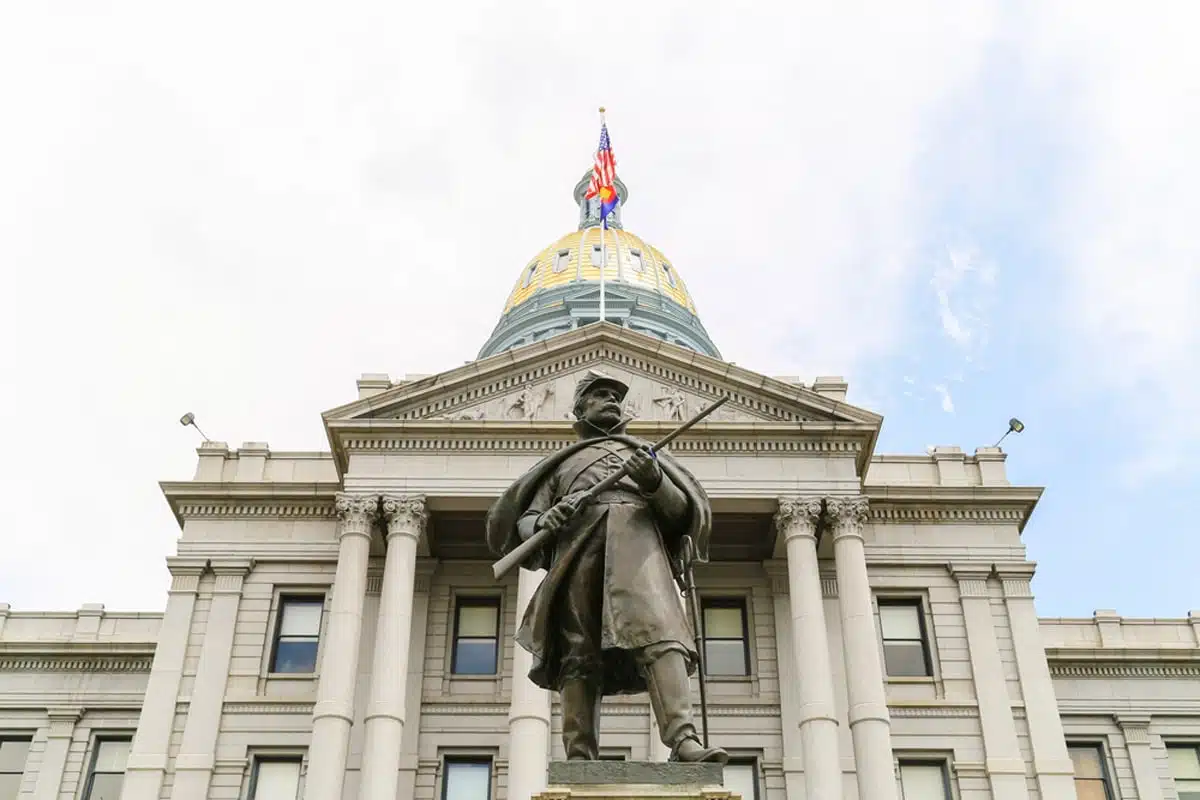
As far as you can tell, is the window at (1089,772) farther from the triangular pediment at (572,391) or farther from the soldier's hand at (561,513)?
the soldier's hand at (561,513)

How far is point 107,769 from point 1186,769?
28919 mm

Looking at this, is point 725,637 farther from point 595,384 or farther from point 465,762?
point 595,384

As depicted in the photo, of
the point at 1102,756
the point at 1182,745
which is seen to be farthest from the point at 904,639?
the point at 1182,745

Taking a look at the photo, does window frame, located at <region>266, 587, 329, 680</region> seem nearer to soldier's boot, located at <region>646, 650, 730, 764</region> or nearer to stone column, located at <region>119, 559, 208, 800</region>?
stone column, located at <region>119, 559, 208, 800</region>

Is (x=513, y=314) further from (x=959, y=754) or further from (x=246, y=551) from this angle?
(x=959, y=754)

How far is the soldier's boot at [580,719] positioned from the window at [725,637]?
25.5 metres

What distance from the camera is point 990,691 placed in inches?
1266

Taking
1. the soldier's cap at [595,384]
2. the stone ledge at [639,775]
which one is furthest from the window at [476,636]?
the stone ledge at [639,775]

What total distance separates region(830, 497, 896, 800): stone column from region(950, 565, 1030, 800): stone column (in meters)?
2.36

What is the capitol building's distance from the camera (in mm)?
30359

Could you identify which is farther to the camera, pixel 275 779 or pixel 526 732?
pixel 275 779

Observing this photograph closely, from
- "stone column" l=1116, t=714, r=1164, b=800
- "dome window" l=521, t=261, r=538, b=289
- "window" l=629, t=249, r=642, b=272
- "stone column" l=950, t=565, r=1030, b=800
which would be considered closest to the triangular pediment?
"stone column" l=950, t=565, r=1030, b=800

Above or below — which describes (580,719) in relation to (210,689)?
below

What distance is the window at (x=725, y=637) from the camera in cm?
3300
